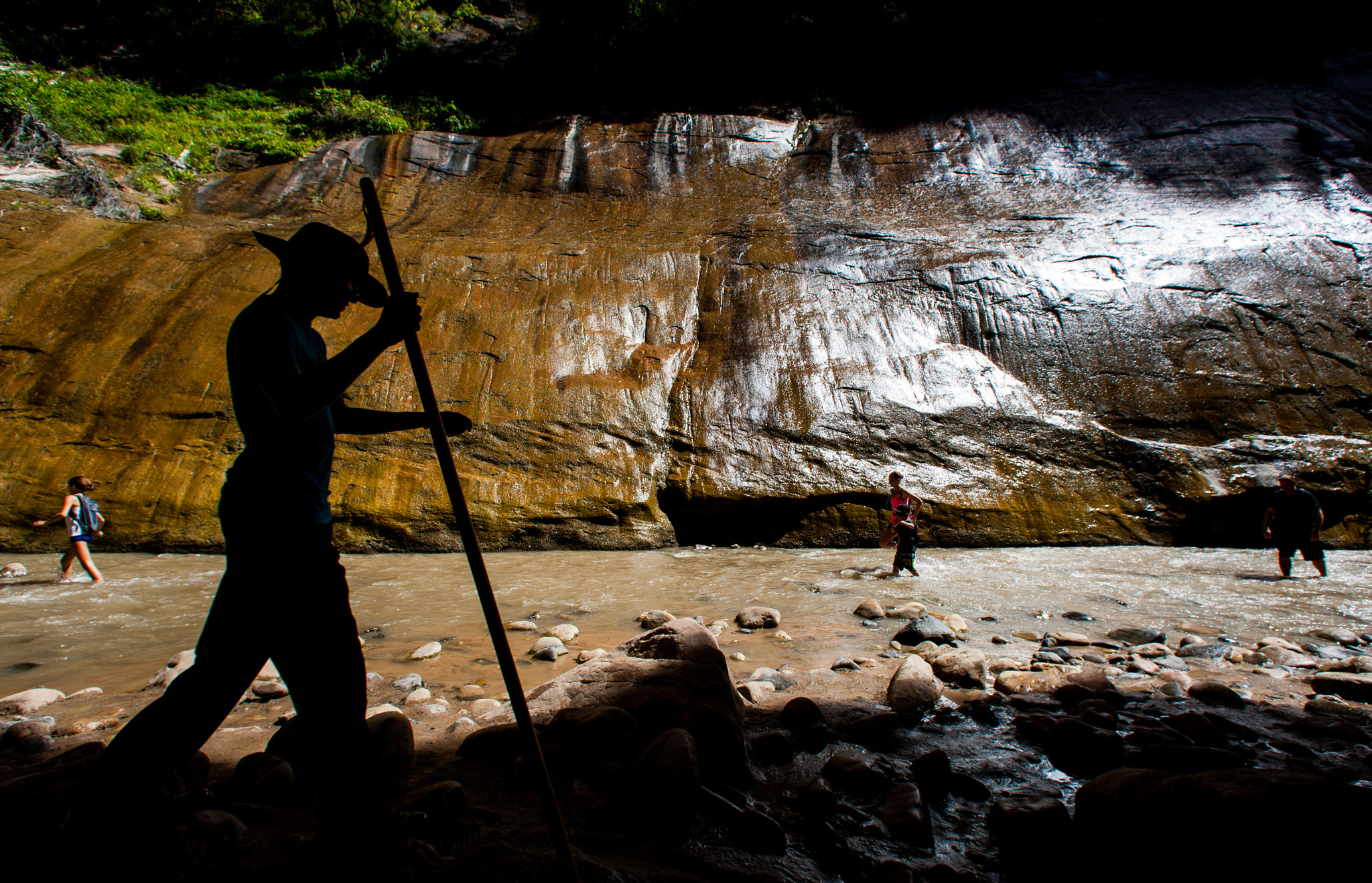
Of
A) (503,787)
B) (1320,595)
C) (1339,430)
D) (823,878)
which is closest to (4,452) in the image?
(503,787)

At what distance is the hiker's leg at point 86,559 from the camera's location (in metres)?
5.47

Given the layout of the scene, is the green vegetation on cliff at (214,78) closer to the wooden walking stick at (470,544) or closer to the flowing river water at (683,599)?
the flowing river water at (683,599)

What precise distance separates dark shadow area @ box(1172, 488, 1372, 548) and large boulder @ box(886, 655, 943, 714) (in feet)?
21.6

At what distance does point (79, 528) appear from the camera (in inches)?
221

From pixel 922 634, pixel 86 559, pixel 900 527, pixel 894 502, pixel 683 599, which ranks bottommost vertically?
pixel 86 559

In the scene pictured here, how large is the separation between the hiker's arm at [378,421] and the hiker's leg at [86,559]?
5.79 m

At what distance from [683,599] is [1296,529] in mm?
6112

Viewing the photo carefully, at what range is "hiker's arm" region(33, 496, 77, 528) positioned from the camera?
576cm

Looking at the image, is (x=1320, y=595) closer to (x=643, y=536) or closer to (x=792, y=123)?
(x=643, y=536)

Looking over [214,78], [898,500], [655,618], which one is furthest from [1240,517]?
[214,78]

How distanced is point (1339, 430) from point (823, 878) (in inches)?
403

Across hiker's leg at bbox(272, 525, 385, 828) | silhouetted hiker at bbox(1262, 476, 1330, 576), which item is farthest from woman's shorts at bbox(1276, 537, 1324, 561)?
hiker's leg at bbox(272, 525, 385, 828)

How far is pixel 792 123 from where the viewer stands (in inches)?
555

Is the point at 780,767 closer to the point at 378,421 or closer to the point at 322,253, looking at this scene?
the point at 378,421
